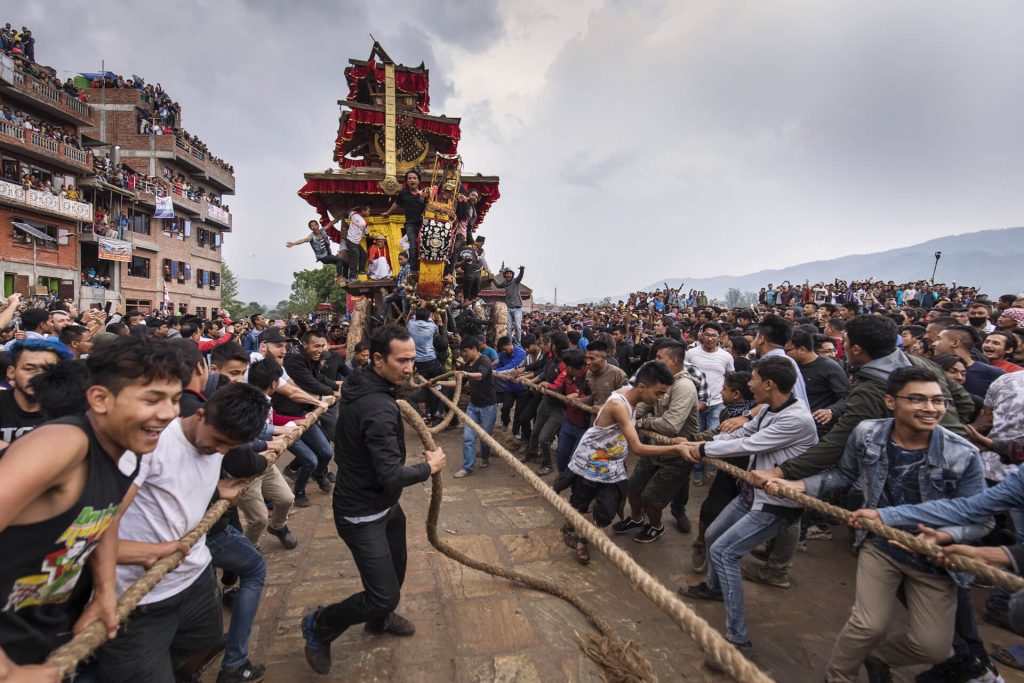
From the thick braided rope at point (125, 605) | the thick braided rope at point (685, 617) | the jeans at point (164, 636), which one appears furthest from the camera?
the jeans at point (164, 636)

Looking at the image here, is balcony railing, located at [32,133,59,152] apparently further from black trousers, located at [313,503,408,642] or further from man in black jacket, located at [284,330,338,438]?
black trousers, located at [313,503,408,642]

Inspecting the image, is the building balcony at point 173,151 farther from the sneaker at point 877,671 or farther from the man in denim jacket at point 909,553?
the sneaker at point 877,671

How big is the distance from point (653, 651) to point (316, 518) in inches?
150

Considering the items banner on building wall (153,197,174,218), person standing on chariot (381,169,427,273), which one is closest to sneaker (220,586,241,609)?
person standing on chariot (381,169,427,273)

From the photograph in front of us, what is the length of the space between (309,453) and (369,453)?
115 inches

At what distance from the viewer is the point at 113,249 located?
24.4m

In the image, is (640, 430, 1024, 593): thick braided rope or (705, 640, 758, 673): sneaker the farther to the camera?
(705, 640, 758, 673): sneaker

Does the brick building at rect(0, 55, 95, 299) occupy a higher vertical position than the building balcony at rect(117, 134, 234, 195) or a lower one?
lower

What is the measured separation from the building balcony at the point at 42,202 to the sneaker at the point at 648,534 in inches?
1068

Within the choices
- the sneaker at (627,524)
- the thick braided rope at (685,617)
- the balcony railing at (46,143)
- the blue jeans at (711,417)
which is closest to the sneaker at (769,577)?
the sneaker at (627,524)

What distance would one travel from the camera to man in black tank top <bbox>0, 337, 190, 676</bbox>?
152 cm

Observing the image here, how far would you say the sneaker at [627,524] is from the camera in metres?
4.92

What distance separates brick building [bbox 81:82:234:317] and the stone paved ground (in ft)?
93.7

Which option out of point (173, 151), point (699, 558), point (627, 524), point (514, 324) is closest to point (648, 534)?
point (627, 524)
